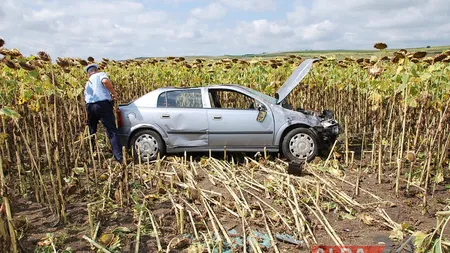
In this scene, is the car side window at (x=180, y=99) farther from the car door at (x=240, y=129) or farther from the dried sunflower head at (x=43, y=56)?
the dried sunflower head at (x=43, y=56)

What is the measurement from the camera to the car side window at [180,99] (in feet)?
28.6

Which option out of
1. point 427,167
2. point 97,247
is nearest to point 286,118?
point 427,167

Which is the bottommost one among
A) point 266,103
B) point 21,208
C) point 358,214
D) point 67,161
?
point 358,214

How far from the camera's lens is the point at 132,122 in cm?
859

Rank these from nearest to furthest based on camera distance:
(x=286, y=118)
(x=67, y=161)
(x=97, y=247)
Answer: (x=97, y=247), (x=67, y=161), (x=286, y=118)

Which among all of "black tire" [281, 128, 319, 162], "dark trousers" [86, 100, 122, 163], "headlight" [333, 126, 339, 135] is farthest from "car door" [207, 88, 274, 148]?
"dark trousers" [86, 100, 122, 163]

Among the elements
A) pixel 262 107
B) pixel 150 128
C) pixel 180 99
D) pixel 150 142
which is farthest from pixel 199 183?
pixel 262 107

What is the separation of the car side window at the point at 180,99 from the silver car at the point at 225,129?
5 centimetres

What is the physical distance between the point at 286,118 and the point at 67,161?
4293 mm

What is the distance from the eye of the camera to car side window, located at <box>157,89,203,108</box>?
28.6 feet

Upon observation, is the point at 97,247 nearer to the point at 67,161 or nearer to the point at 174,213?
the point at 174,213

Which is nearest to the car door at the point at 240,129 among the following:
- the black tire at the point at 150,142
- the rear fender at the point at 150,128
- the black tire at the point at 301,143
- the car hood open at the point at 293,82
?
the black tire at the point at 301,143

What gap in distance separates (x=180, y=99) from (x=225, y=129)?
113cm

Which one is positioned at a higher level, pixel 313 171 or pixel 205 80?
pixel 205 80
